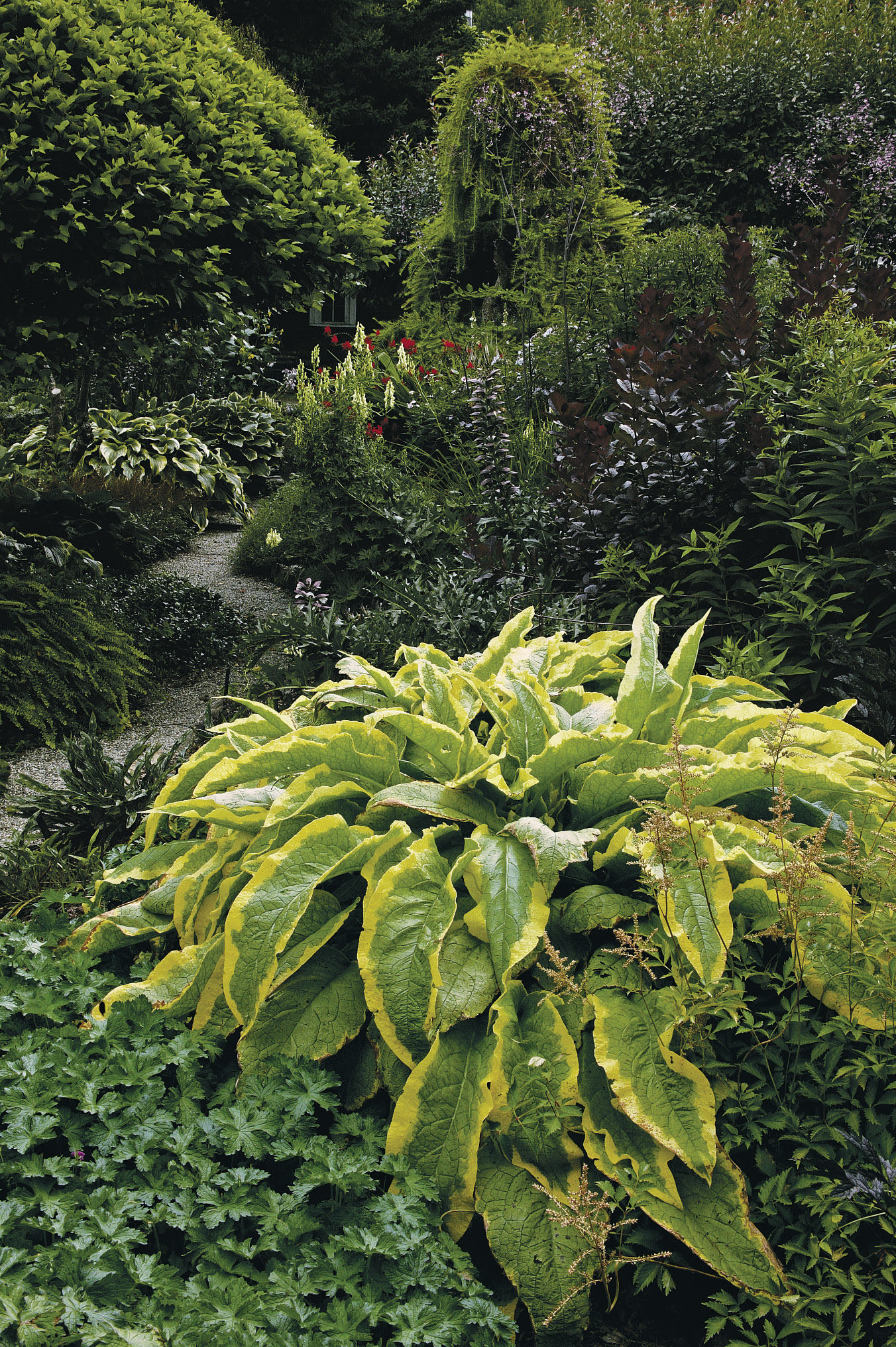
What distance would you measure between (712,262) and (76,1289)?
20.6ft

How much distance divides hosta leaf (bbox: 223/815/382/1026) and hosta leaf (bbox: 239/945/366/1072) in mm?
48

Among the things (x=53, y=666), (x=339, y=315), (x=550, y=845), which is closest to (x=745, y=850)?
(x=550, y=845)

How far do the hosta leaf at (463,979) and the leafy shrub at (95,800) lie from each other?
60.6 inches

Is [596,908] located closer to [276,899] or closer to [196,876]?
[276,899]

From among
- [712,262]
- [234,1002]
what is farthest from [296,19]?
[234,1002]

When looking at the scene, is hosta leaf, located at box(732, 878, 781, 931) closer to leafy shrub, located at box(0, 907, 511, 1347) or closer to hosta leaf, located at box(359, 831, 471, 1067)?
hosta leaf, located at box(359, 831, 471, 1067)

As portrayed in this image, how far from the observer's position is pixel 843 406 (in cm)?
249

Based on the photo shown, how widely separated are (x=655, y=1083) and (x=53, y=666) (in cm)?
360

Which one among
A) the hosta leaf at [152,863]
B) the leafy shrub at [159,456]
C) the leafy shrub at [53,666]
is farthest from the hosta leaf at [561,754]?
the leafy shrub at [159,456]

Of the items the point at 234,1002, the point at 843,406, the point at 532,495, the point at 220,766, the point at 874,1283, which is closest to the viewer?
the point at 874,1283

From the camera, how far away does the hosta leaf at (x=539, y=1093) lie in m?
1.27

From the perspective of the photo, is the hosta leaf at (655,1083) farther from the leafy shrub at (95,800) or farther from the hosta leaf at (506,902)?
the leafy shrub at (95,800)

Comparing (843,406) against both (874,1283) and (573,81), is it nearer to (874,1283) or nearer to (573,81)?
(874,1283)

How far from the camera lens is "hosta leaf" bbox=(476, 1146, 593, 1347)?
119cm
